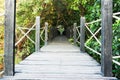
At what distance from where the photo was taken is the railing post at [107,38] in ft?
12.1

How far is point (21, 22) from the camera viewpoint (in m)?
12.1

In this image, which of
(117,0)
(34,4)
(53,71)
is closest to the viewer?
(53,71)

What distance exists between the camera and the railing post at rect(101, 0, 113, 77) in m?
3.70

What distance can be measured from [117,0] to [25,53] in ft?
22.7

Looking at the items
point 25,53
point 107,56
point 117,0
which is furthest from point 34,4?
point 107,56

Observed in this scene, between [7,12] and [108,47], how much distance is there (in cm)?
133

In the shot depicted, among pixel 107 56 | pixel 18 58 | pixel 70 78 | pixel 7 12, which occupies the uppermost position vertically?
pixel 7 12

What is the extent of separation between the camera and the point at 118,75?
18.0 feet

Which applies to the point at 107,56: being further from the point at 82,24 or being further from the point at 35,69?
the point at 82,24

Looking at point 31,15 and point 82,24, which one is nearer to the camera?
point 82,24

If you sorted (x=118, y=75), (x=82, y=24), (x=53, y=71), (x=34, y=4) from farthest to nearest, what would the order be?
(x=34, y=4), (x=82, y=24), (x=118, y=75), (x=53, y=71)

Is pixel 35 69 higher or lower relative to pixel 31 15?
lower

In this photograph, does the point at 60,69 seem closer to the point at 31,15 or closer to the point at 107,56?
the point at 107,56

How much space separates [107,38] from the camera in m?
3.73
